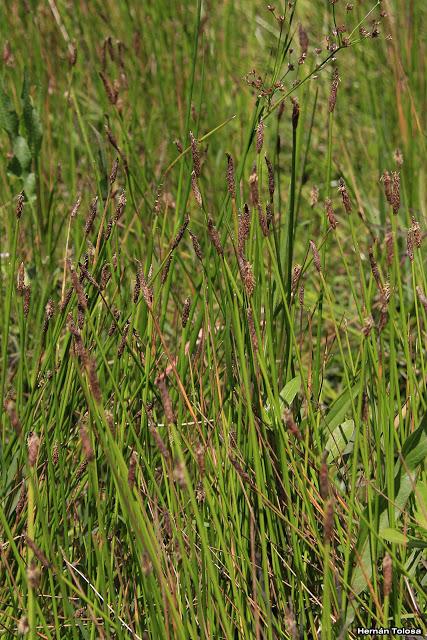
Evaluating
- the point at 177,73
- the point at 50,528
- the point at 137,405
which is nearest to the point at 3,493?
the point at 50,528

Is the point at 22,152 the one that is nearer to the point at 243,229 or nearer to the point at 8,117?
the point at 8,117

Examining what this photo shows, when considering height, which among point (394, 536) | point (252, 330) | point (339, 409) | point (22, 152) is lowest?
point (394, 536)

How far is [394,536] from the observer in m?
1.11

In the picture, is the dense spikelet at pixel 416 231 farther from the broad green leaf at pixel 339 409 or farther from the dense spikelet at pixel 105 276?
the dense spikelet at pixel 105 276

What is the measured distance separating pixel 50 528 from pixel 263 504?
0.37 meters

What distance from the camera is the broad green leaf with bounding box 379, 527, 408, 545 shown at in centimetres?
110

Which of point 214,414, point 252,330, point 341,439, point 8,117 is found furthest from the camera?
point 8,117

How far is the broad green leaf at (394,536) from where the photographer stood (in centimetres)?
110

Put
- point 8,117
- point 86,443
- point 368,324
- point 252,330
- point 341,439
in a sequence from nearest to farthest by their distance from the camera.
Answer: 1. point 86,443
2. point 368,324
3. point 252,330
4. point 341,439
5. point 8,117

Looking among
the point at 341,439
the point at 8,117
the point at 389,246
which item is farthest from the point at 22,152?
the point at 389,246

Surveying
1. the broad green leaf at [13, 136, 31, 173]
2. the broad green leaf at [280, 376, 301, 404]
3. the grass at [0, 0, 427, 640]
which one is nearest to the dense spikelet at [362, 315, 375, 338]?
the grass at [0, 0, 427, 640]

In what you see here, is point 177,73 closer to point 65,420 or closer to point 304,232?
point 304,232

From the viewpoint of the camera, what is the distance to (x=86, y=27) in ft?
9.51

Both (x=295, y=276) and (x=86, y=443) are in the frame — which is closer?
(x=86, y=443)
